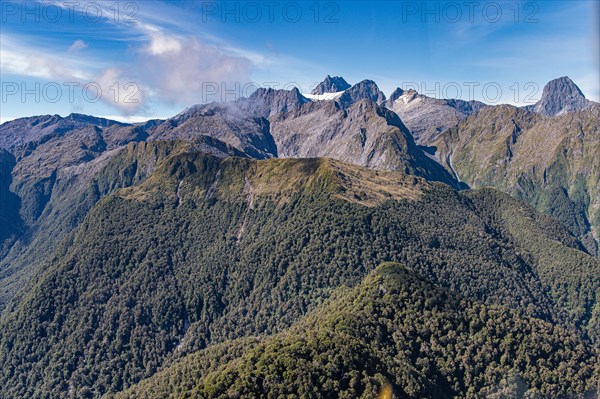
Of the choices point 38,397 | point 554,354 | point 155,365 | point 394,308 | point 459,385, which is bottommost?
point 38,397

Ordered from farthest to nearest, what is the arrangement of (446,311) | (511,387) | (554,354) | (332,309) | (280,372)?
(332,309), (446,311), (554,354), (511,387), (280,372)

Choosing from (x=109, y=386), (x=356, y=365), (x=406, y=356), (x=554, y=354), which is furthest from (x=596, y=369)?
(x=109, y=386)

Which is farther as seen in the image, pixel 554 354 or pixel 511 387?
pixel 554 354

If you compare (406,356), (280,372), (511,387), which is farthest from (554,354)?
(280,372)

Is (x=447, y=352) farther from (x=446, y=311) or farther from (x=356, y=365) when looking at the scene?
(x=356, y=365)

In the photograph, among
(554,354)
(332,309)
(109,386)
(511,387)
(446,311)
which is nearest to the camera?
(511,387)

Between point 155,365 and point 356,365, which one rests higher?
point 356,365
